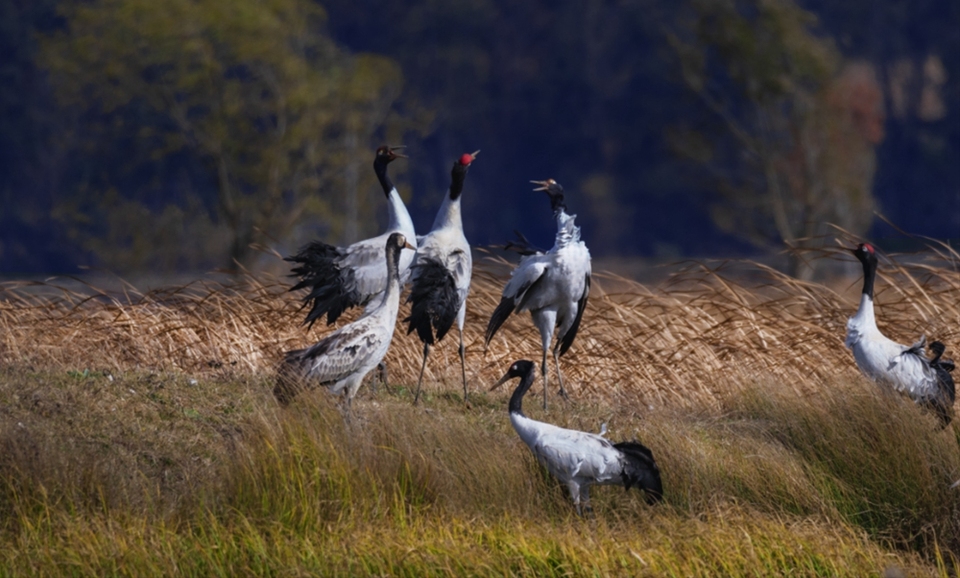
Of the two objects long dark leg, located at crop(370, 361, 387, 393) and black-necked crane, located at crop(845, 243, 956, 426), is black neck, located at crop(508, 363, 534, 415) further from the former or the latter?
black-necked crane, located at crop(845, 243, 956, 426)

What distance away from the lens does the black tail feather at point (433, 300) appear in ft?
27.5

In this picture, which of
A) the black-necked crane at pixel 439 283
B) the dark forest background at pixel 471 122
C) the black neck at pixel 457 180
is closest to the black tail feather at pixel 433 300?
the black-necked crane at pixel 439 283

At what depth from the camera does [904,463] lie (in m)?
6.47

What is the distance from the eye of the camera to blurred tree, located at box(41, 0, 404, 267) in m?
22.8

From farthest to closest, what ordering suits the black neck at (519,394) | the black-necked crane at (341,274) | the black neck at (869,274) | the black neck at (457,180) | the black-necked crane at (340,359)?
the black neck at (457,180), the black-necked crane at (341,274), the black neck at (869,274), the black-necked crane at (340,359), the black neck at (519,394)

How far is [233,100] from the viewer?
→ 2392cm

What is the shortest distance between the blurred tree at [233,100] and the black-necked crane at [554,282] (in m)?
13.9

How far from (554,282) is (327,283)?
164cm

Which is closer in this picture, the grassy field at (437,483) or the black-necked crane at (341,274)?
the grassy field at (437,483)

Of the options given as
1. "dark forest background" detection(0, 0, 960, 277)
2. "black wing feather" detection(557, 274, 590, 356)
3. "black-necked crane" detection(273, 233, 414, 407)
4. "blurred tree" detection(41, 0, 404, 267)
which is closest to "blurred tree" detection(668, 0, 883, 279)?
"dark forest background" detection(0, 0, 960, 277)

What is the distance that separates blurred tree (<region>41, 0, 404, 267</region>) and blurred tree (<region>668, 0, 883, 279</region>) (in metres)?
6.34

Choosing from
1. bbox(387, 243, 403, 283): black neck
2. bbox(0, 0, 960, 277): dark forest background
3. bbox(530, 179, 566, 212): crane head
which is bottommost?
bbox(0, 0, 960, 277): dark forest background

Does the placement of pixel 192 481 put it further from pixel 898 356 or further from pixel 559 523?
pixel 898 356

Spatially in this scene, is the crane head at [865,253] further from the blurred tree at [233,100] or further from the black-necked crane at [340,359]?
the blurred tree at [233,100]
